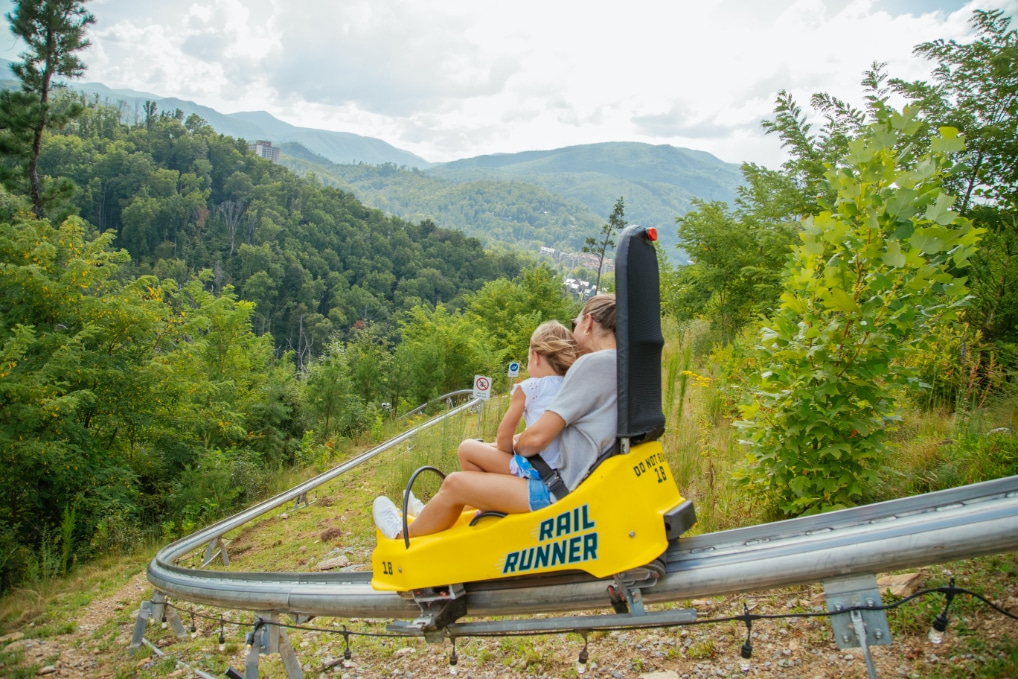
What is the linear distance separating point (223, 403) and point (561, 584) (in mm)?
14634

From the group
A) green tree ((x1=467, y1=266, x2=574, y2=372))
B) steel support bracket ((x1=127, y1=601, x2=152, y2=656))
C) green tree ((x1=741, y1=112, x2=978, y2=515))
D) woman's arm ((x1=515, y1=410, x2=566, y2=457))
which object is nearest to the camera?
woman's arm ((x1=515, y1=410, x2=566, y2=457))

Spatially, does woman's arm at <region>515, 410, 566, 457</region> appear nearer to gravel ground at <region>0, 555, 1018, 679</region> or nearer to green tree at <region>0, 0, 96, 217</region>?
gravel ground at <region>0, 555, 1018, 679</region>

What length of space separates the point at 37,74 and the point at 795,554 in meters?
27.1

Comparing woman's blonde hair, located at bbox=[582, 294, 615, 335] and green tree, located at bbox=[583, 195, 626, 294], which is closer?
woman's blonde hair, located at bbox=[582, 294, 615, 335]

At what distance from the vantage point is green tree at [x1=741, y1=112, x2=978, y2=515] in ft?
10.1

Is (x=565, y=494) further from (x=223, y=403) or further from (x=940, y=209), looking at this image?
(x=223, y=403)

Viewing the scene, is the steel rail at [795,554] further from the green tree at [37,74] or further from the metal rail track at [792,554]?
the green tree at [37,74]

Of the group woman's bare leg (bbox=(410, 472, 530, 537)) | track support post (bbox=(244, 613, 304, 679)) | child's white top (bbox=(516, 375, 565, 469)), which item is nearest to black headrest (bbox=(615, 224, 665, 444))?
child's white top (bbox=(516, 375, 565, 469))

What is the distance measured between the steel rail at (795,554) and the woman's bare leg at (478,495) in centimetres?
34

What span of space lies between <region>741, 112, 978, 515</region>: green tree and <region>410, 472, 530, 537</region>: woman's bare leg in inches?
71.4

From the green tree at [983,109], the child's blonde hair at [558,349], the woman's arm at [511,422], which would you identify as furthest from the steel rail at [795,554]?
the green tree at [983,109]

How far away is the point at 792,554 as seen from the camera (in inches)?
84.8

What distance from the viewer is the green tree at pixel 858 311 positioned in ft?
10.1

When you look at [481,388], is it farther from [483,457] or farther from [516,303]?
[516,303]
